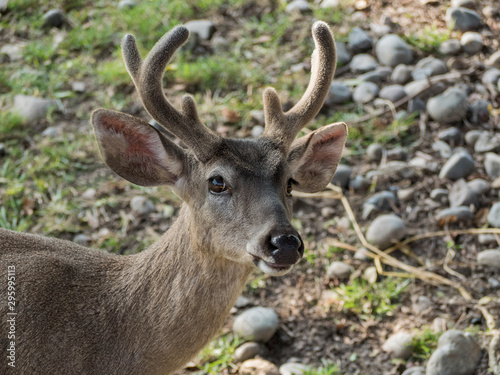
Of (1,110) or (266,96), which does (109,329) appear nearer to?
(266,96)

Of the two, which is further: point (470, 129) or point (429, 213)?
point (470, 129)

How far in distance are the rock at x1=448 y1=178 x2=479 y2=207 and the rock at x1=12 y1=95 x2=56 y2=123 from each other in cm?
327

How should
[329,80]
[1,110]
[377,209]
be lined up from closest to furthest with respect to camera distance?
1. [329,80]
2. [377,209]
3. [1,110]

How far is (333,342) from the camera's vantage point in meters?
4.57

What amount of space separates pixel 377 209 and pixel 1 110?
3.13m

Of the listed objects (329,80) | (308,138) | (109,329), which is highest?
(329,80)

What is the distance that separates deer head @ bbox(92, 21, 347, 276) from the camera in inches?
127

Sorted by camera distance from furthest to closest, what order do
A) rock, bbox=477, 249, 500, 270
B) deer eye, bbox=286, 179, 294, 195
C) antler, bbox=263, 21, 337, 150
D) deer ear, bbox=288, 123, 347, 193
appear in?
rock, bbox=477, 249, 500, 270 → deer ear, bbox=288, 123, 347, 193 → antler, bbox=263, 21, 337, 150 → deer eye, bbox=286, 179, 294, 195

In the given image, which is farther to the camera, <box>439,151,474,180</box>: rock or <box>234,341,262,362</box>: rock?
<box>439,151,474,180</box>: rock

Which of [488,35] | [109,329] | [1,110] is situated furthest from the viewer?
[488,35]

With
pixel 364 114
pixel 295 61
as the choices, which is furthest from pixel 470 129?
pixel 295 61

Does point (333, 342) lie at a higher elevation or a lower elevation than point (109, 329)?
lower

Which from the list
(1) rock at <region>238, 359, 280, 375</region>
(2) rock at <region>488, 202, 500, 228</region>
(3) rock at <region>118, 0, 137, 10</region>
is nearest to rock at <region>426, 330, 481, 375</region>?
(1) rock at <region>238, 359, 280, 375</region>

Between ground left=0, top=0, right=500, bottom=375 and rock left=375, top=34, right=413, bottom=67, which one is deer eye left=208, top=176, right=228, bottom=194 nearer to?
ground left=0, top=0, right=500, bottom=375
